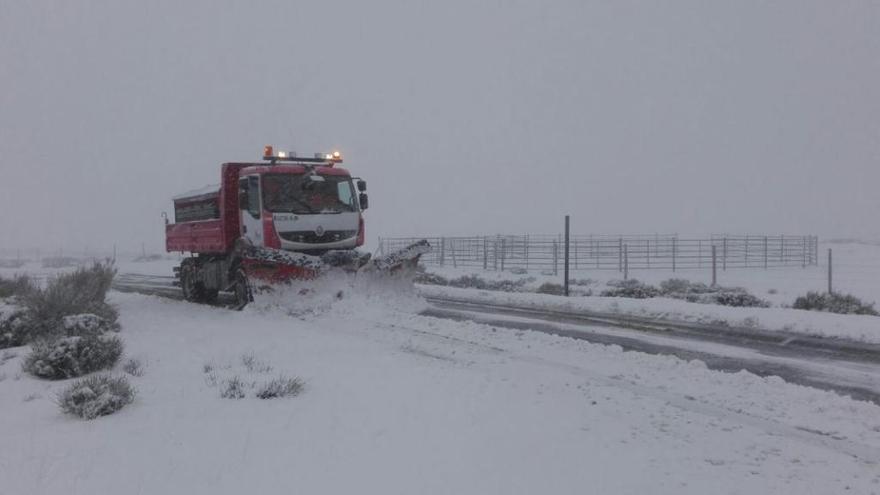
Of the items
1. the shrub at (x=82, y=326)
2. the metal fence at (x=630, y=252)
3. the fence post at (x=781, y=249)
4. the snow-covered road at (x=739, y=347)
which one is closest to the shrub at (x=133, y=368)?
the shrub at (x=82, y=326)

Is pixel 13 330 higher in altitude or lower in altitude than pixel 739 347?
higher

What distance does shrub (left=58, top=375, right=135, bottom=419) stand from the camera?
5.34 meters

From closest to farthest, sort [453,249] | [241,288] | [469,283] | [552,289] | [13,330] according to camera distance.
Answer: [13,330]
[241,288]
[552,289]
[469,283]
[453,249]

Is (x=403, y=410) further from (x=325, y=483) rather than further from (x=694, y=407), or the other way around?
(x=694, y=407)

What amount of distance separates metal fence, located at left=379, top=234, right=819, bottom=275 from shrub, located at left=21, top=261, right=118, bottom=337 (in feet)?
A: 63.4

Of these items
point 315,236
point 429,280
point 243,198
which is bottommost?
point 429,280

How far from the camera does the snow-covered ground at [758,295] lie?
10992 millimetres

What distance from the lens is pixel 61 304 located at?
10664 mm

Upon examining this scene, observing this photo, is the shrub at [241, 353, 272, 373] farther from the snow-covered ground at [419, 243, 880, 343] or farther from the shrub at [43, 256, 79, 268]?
the shrub at [43, 256, 79, 268]

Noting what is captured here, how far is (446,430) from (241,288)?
32.9 feet

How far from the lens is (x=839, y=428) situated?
5098mm

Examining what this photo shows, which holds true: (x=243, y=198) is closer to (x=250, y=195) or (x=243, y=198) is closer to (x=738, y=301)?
(x=250, y=195)

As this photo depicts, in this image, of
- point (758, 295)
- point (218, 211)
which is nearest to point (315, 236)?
point (218, 211)

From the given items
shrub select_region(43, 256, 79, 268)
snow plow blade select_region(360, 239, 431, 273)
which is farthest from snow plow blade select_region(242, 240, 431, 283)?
shrub select_region(43, 256, 79, 268)
